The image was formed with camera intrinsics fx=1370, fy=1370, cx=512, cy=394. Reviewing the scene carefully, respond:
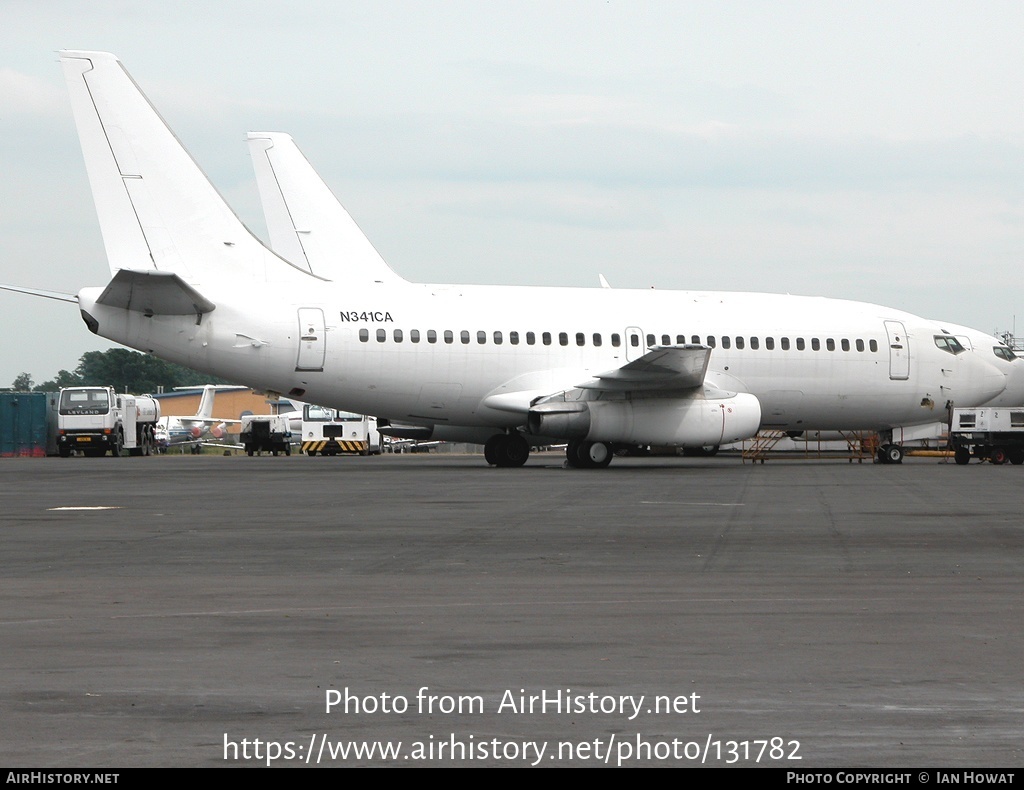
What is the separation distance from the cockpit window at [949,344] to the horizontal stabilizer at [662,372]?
30.6 ft

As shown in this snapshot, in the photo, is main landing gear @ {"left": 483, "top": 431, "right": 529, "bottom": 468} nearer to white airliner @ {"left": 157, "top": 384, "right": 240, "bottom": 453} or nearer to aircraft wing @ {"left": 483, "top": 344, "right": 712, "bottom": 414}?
aircraft wing @ {"left": 483, "top": 344, "right": 712, "bottom": 414}

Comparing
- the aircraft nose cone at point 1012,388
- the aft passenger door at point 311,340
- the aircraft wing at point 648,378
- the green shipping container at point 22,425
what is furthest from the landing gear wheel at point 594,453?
the green shipping container at point 22,425

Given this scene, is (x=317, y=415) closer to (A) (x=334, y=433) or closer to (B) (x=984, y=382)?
(A) (x=334, y=433)

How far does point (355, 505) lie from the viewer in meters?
20.5

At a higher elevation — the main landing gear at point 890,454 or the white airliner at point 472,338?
the white airliner at point 472,338

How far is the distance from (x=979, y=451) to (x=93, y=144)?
2571cm

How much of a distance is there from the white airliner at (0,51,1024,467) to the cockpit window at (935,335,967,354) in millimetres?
258

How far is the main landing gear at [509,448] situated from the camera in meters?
35.0

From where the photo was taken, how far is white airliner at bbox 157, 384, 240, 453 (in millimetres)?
89062

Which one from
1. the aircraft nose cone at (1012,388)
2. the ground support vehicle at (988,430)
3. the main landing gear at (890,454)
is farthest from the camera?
the aircraft nose cone at (1012,388)

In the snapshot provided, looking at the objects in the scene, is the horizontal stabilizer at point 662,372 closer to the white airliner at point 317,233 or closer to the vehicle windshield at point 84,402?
the white airliner at point 317,233

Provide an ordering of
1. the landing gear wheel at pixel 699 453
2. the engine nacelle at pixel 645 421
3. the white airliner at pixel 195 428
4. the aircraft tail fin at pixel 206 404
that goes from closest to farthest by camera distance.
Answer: the engine nacelle at pixel 645 421
the landing gear wheel at pixel 699 453
the white airliner at pixel 195 428
the aircraft tail fin at pixel 206 404

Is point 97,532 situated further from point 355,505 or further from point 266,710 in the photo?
point 266,710
